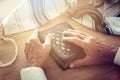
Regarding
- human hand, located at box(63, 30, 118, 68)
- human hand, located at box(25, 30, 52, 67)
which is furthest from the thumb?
human hand, located at box(25, 30, 52, 67)

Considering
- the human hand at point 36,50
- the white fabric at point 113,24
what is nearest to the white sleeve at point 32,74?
the human hand at point 36,50

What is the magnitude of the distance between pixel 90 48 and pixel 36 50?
21cm

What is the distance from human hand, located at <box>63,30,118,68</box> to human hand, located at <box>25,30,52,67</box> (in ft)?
0.27

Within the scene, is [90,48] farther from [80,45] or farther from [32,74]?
[32,74]

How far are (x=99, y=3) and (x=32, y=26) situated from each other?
0.32m

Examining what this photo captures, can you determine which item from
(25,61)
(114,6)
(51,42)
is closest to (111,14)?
(114,6)

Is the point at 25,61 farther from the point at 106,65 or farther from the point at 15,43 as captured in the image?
the point at 106,65

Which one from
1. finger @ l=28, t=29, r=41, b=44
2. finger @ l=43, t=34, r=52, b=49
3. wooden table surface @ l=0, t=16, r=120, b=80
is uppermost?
finger @ l=28, t=29, r=41, b=44

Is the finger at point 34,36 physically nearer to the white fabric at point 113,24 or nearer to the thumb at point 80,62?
the thumb at point 80,62

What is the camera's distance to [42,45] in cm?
92

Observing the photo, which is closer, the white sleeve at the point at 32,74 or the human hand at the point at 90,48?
the white sleeve at the point at 32,74

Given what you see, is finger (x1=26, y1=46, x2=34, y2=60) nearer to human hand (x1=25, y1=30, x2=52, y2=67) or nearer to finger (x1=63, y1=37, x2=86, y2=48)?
human hand (x1=25, y1=30, x2=52, y2=67)

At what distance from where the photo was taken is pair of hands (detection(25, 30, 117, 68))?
2.99 feet

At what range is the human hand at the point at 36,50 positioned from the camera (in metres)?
0.91
